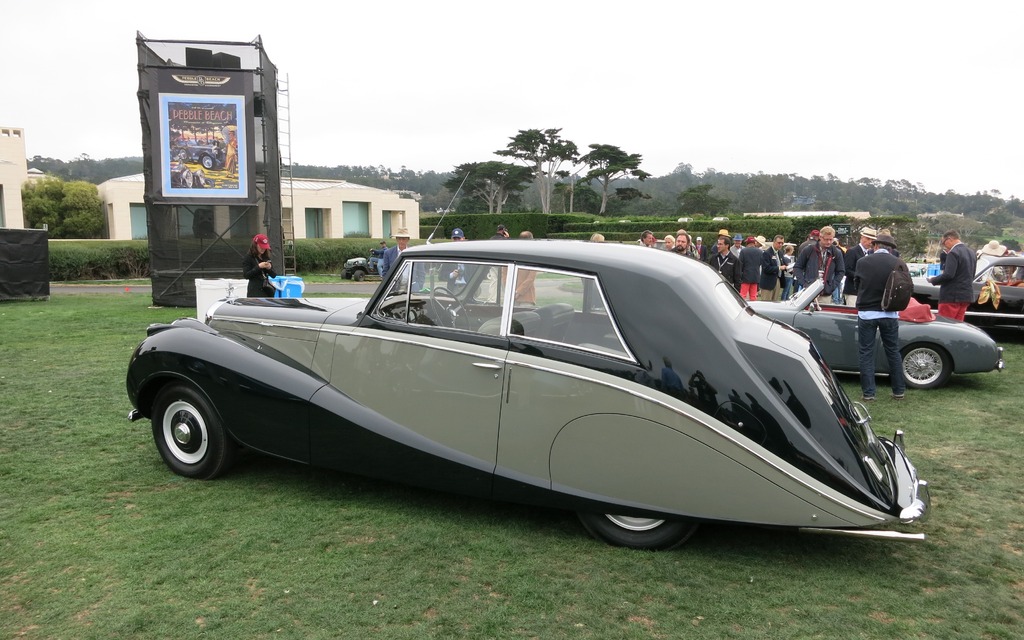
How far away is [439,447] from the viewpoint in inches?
158

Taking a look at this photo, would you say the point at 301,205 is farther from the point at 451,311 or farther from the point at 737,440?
the point at 737,440

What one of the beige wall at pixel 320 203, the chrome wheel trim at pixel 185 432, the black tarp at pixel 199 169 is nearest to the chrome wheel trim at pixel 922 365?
the chrome wheel trim at pixel 185 432

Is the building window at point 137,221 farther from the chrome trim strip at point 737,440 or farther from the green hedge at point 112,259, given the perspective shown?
the chrome trim strip at point 737,440

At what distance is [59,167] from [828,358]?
360 ft

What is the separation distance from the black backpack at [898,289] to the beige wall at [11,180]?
43.2 meters

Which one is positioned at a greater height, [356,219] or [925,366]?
[356,219]

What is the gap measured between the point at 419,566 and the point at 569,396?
47.3 inches

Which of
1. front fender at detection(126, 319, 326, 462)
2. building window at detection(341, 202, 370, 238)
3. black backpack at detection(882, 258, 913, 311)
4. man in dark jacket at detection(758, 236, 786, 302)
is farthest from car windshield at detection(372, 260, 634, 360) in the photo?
building window at detection(341, 202, 370, 238)

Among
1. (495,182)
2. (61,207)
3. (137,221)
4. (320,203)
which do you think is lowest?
(137,221)

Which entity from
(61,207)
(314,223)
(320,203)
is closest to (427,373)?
(320,203)

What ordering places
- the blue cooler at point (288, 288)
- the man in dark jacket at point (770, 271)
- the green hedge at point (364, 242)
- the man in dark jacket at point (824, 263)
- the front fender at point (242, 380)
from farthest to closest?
the green hedge at point (364, 242), the man in dark jacket at point (770, 271), the man in dark jacket at point (824, 263), the blue cooler at point (288, 288), the front fender at point (242, 380)

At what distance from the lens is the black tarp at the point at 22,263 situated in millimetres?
16875

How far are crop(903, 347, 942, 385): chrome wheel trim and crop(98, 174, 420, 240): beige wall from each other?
35335 mm

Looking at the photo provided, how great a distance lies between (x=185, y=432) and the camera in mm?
4809
